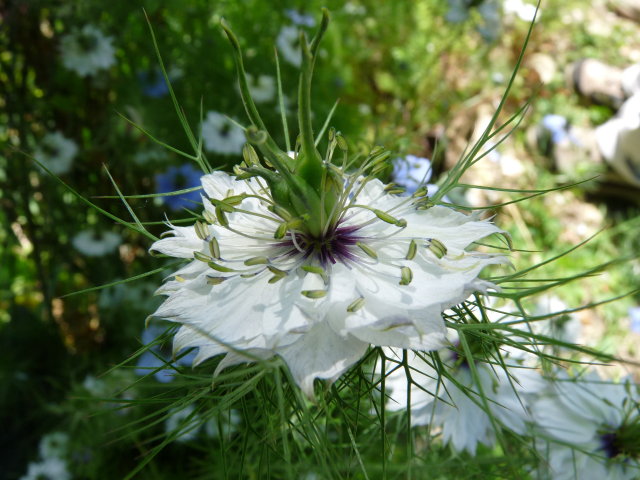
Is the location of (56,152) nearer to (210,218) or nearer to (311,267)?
(210,218)

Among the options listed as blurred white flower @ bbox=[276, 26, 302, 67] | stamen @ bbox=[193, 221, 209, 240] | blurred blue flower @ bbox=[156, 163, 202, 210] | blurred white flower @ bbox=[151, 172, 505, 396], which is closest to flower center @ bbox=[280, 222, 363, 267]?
blurred white flower @ bbox=[151, 172, 505, 396]

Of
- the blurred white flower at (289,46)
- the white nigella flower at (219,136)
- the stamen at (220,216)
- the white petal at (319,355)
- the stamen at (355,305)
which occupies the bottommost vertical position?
the white petal at (319,355)

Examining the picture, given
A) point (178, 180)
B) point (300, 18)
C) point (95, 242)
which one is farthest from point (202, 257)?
point (300, 18)

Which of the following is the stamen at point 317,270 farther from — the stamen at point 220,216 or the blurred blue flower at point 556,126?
the blurred blue flower at point 556,126

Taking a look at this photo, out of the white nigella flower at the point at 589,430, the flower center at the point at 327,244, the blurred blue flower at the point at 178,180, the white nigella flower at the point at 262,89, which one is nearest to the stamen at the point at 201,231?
Result: the flower center at the point at 327,244

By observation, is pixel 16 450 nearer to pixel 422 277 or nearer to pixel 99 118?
pixel 99 118

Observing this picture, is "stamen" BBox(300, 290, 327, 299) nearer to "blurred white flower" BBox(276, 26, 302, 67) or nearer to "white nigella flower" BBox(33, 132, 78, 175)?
"white nigella flower" BBox(33, 132, 78, 175)
